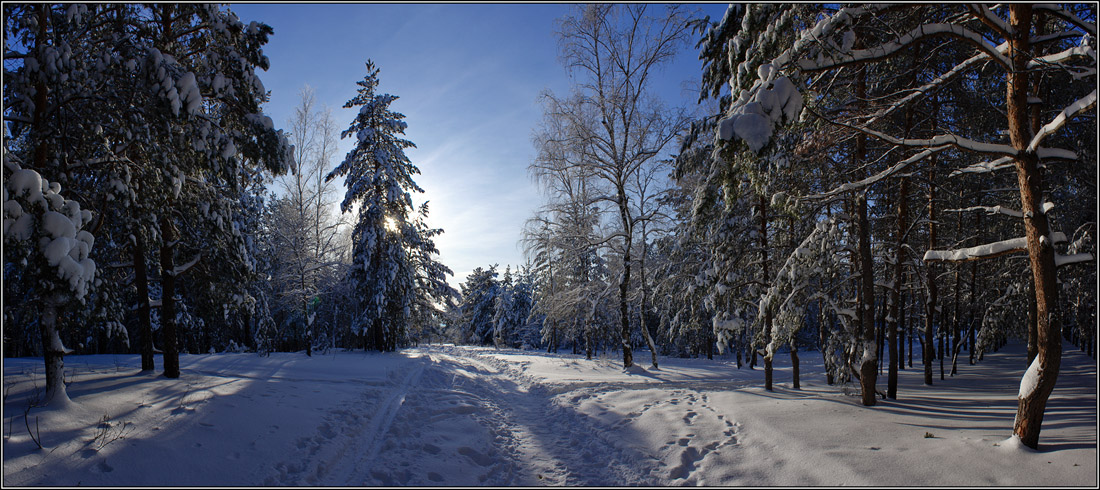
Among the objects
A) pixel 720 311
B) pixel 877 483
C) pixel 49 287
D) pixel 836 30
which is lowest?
pixel 877 483

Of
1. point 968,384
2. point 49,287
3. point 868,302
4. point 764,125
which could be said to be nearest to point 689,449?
point 764,125

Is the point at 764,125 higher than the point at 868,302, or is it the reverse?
the point at 764,125

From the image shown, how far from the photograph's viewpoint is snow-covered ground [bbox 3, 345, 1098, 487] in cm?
470

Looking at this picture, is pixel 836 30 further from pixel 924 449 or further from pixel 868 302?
pixel 868 302

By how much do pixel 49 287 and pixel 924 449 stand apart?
986 centimetres

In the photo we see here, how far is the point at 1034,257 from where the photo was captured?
16.7ft

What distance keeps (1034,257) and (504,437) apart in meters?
6.80

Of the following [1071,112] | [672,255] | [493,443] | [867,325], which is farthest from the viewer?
[672,255]

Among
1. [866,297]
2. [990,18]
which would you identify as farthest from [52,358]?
[866,297]

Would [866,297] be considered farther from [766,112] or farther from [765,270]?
[766,112]

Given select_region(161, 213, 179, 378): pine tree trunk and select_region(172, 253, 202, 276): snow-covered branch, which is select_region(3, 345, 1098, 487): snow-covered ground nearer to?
select_region(161, 213, 179, 378): pine tree trunk

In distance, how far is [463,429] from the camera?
7.37 metres

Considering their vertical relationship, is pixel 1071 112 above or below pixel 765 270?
above

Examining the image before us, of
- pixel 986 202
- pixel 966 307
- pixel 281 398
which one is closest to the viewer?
pixel 281 398
